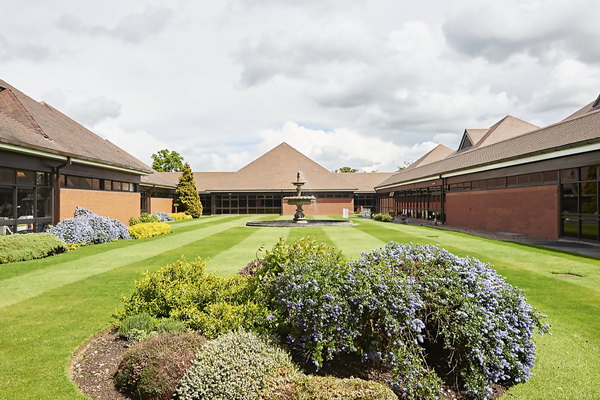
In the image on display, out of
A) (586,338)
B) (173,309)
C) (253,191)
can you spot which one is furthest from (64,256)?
(253,191)

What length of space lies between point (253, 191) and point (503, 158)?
32.9 metres

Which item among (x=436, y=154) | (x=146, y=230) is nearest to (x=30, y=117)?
(x=146, y=230)

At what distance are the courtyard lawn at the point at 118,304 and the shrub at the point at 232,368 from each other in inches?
54.0

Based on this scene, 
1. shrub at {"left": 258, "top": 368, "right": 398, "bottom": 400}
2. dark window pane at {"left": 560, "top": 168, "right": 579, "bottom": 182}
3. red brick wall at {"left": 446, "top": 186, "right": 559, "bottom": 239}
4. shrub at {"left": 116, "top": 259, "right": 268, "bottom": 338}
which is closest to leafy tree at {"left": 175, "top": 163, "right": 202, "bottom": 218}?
red brick wall at {"left": 446, "top": 186, "right": 559, "bottom": 239}

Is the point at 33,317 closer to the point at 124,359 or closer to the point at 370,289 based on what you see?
the point at 124,359

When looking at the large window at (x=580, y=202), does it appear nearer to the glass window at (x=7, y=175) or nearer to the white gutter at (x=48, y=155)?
the white gutter at (x=48, y=155)

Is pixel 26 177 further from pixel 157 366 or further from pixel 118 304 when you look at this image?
pixel 157 366

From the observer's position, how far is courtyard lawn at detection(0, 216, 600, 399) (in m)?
4.41

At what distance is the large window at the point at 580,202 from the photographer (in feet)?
53.0

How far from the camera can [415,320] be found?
405cm

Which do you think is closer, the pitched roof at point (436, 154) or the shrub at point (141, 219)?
the shrub at point (141, 219)

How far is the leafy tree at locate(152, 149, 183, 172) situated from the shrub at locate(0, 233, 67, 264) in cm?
6339

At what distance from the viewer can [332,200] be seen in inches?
2003

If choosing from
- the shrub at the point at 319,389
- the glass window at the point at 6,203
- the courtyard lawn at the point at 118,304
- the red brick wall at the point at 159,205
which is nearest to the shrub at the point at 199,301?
the courtyard lawn at the point at 118,304
